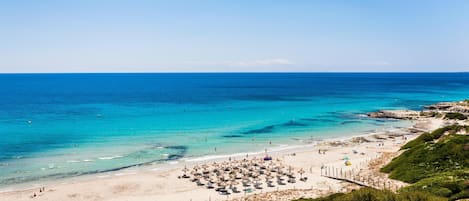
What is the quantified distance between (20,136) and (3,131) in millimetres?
7861

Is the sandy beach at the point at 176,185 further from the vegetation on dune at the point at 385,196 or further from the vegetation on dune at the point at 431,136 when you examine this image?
the vegetation on dune at the point at 385,196

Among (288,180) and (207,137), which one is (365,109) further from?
(288,180)

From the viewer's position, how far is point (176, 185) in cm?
3988

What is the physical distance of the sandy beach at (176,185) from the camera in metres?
36.3

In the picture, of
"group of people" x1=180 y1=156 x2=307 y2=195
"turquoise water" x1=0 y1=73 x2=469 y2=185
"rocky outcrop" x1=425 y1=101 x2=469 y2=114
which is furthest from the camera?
"rocky outcrop" x1=425 y1=101 x2=469 y2=114

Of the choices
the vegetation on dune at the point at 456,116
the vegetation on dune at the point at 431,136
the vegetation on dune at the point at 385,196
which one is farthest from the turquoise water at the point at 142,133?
the vegetation on dune at the point at 385,196

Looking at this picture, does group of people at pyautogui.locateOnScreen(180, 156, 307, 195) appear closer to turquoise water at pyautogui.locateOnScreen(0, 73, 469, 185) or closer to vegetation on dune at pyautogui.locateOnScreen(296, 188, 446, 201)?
turquoise water at pyautogui.locateOnScreen(0, 73, 469, 185)

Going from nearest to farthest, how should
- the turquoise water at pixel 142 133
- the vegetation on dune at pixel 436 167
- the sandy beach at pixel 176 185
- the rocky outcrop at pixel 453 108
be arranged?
the vegetation on dune at pixel 436 167 < the sandy beach at pixel 176 185 < the turquoise water at pixel 142 133 < the rocky outcrop at pixel 453 108

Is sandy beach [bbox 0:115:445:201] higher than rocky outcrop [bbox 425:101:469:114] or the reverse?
the reverse

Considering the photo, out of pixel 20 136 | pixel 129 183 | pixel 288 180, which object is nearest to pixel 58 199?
pixel 129 183

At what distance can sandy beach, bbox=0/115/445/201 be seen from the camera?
3631cm

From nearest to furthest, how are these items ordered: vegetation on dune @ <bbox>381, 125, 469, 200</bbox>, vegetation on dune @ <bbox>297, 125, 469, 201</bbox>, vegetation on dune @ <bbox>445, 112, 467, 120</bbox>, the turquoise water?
vegetation on dune @ <bbox>297, 125, 469, 201</bbox> < vegetation on dune @ <bbox>381, 125, 469, 200</bbox> < the turquoise water < vegetation on dune @ <bbox>445, 112, 467, 120</bbox>

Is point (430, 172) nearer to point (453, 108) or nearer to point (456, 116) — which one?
point (456, 116)

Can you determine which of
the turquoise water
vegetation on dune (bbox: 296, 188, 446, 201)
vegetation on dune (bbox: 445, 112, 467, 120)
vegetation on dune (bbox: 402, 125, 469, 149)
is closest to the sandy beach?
vegetation on dune (bbox: 402, 125, 469, 149)
